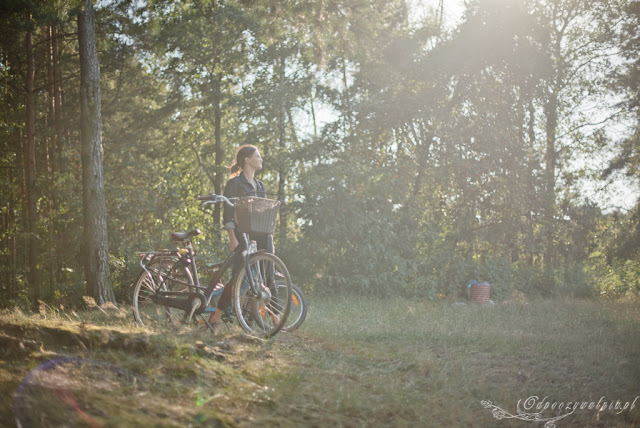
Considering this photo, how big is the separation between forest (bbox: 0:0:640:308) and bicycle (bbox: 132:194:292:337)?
335 centimetres

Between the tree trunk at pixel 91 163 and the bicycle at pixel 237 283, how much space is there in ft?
10.2

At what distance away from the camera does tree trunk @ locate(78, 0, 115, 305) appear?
8.82m

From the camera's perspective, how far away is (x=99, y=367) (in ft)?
11.8

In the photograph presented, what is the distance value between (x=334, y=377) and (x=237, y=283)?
1.58 metres

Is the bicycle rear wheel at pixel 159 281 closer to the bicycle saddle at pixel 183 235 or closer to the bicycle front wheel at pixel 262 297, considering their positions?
the bicycle saddle at pixel 183 235

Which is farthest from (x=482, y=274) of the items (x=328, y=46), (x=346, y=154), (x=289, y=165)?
(x=328, y=46)

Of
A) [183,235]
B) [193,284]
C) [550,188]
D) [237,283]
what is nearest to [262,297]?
[237,283]

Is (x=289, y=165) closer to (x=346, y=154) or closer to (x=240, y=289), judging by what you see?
(x=346, y=154)

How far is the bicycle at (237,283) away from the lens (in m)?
5.48

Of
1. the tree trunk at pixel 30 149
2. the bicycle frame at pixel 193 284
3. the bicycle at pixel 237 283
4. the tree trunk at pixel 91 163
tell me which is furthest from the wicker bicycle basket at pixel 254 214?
the tree trunk at pixel 30 149

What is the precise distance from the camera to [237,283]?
18.0ft

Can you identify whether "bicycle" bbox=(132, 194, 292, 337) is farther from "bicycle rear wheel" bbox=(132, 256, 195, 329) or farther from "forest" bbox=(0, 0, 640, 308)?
"forest" bbox=(0, 0, 640, 308)

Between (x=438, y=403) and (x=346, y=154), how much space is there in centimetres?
1023

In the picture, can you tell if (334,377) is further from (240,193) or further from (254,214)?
(240,193)
